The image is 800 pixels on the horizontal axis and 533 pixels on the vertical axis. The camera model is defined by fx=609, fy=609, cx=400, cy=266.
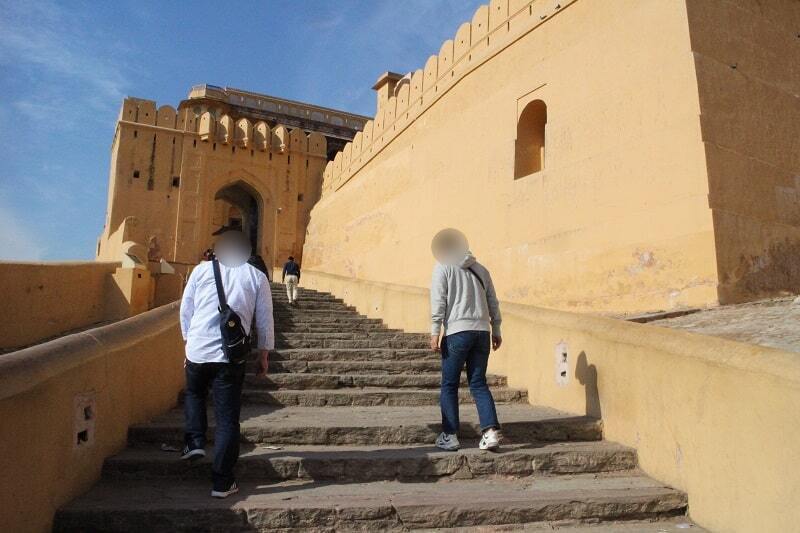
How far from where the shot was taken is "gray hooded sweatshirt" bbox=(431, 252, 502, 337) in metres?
3.93

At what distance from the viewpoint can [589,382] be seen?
4324 millimetres

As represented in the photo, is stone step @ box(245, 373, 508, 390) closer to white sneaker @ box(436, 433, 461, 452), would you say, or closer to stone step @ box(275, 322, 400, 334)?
white sneaker @ box(436, 433, 461, 452)

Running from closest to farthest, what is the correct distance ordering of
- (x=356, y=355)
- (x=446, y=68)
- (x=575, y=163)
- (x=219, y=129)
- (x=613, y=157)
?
1. (x=356, y=355)
2. (x=613, y=157)
3. (x=575, y=163)
4. (x=446, y=68)
5. (x=219, y=129)

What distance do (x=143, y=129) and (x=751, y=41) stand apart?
59.5 ft

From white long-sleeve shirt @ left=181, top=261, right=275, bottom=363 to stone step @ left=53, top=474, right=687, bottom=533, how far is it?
28.8 inches

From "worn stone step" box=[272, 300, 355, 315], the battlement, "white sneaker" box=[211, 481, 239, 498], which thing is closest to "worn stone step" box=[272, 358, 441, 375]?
"white sneaker" box=[211, 481, 239, 498]

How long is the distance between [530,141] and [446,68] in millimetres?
3871

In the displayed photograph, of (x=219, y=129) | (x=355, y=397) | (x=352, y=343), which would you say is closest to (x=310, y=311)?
(x=352, y=343)

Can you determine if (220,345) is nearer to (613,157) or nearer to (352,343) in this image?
(352,343)

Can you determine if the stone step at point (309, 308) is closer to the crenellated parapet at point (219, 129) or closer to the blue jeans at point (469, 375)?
the blue jeans at point (469, 375)

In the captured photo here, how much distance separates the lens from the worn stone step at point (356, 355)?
612 cm

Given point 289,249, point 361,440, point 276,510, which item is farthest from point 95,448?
point 289,249

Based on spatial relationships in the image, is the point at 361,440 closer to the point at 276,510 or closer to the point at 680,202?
the point at 276,510

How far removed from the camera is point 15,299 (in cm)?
912
